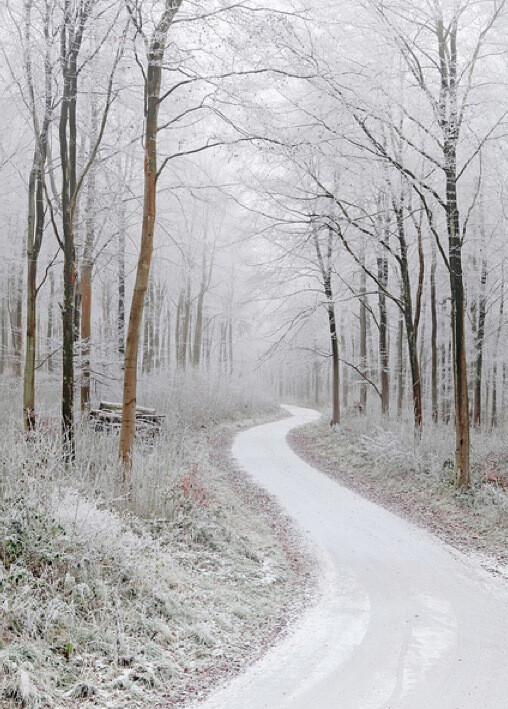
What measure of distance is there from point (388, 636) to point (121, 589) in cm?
234

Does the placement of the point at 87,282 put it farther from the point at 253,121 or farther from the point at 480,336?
the point at 480,336

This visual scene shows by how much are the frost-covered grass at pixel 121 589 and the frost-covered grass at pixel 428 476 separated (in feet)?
9.34

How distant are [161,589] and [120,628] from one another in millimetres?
819

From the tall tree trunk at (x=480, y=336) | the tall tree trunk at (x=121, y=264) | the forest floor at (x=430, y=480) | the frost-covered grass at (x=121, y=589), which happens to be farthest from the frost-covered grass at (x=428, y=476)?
the tall tree trunk at (x=121, y=264)

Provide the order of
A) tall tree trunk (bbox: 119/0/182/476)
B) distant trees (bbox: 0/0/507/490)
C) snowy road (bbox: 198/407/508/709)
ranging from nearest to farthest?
snowy road (bbox: 198/407/508/709) < tall tree trunk (bbox: 119/0/182/476) < distant trees (bbox: 0/0/507/490)

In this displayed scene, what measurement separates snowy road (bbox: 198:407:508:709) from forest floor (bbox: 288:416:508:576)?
24.3 inches

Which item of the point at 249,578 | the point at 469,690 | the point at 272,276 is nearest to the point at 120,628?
the point at 249,578

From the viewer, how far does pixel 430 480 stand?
9.97m

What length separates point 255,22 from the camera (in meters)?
7.23

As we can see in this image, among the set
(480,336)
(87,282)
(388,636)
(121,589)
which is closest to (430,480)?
(388,636)

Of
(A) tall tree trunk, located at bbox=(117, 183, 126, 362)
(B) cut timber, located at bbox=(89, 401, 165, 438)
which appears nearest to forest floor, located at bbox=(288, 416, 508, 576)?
(B) cut timber, located at bbox=(89, 401, 165, 438)

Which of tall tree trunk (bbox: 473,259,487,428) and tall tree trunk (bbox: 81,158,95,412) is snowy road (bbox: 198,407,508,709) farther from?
tall tree trunk (bbox: 473,259,487,428)

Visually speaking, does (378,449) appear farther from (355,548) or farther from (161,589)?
(161,589)

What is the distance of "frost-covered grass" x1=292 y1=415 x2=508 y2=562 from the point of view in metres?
7.88
